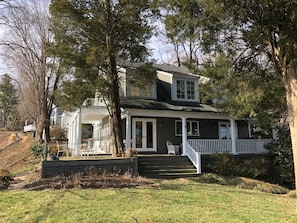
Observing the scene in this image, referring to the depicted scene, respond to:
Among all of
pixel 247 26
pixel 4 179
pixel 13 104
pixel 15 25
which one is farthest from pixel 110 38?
pixel 13 104

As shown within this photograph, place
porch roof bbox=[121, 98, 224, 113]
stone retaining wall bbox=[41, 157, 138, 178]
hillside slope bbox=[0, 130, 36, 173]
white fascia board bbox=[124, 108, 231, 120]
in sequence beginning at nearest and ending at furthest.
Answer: stone retaining wall bbox=[41, 157, 138, 178]
white fascia board bbox=[124, 108, 231, 120]
porch roof bbox=[121, 98, 224, 113]
hillside slope bbox=[0, 130, 36, 173]

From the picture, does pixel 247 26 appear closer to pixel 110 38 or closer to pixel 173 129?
pixel 110 38

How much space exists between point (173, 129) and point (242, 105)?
27.6ft

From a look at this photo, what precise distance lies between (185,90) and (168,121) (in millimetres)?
2594

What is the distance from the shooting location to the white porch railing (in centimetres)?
1512

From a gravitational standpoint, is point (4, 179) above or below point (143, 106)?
below

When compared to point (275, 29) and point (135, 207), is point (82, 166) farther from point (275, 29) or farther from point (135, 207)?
point (275, 29)

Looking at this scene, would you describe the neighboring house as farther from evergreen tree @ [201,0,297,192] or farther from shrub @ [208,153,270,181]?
evergreen tree @ [201,0,297,192]

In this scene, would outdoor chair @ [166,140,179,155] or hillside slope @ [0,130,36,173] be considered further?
hillside slope @ [0,130,36,173]

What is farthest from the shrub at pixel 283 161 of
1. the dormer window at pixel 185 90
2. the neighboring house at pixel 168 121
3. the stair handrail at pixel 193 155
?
the dormer window at pixel 185 90

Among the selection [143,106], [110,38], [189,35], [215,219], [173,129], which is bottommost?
[215,219]

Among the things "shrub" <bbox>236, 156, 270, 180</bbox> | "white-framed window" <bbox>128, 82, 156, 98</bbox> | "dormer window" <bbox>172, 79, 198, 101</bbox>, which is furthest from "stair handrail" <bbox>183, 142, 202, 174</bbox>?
"dormer window" <bbox>172, 79, 198, 101</bbox>

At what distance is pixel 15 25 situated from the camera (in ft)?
36.6

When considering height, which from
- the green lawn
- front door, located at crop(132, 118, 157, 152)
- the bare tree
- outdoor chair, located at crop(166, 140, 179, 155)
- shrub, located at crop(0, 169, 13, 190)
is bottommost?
the green lawn
